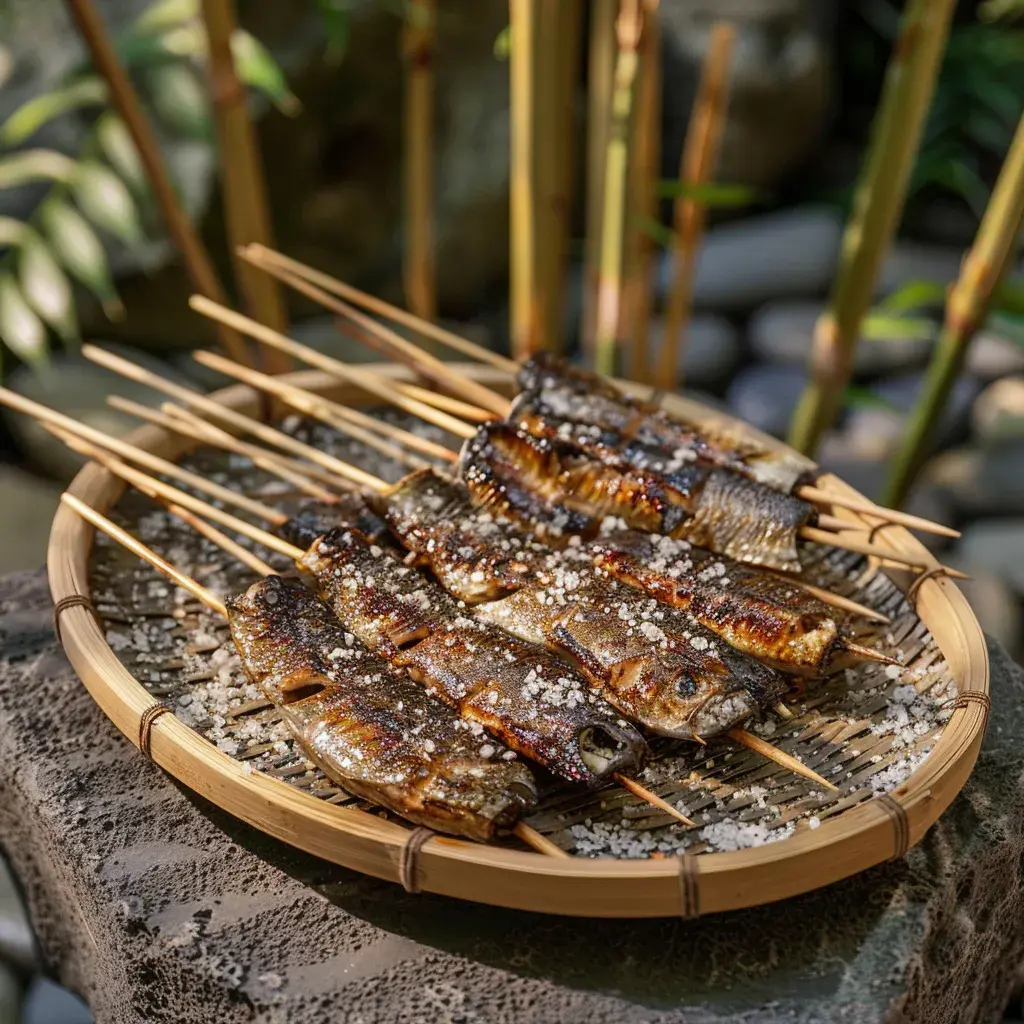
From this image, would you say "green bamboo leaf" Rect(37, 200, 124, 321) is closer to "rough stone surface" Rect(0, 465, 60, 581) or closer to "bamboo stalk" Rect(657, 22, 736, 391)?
"rough stone surface" Rect(0, 465, 60, 581)

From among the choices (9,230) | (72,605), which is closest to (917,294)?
(72,605)

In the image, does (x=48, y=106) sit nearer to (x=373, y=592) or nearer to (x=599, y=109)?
(x=599, y=109)

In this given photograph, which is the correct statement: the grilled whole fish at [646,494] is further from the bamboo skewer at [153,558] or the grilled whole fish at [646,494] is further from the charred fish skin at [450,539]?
the bamboo skewer at [153,558]

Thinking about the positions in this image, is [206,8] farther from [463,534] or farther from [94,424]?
[94,424]

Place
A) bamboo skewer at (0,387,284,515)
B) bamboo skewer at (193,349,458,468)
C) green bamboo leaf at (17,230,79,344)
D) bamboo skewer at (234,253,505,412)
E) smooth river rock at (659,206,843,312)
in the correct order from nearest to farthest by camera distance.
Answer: bamboo skewer at (0,387,284,515) → bamboo skewer at (193,349,458,468) → bamboo skewer at (234,253,505,412) → green bamboo leaf at (17,230,79,344) → smooth river rock at (659,206,843,312)

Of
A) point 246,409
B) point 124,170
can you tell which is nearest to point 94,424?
point 124,170

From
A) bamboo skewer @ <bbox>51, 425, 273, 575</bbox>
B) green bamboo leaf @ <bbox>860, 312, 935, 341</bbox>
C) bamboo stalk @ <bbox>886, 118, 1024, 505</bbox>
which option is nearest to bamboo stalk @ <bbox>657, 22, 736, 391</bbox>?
green bamboo leaf @ <bbox>860, 312, 935, 341</bbox>

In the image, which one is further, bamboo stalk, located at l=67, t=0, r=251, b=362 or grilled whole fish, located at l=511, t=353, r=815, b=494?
bamboo stalk, located at l=67, t=0, r=251, b=362
